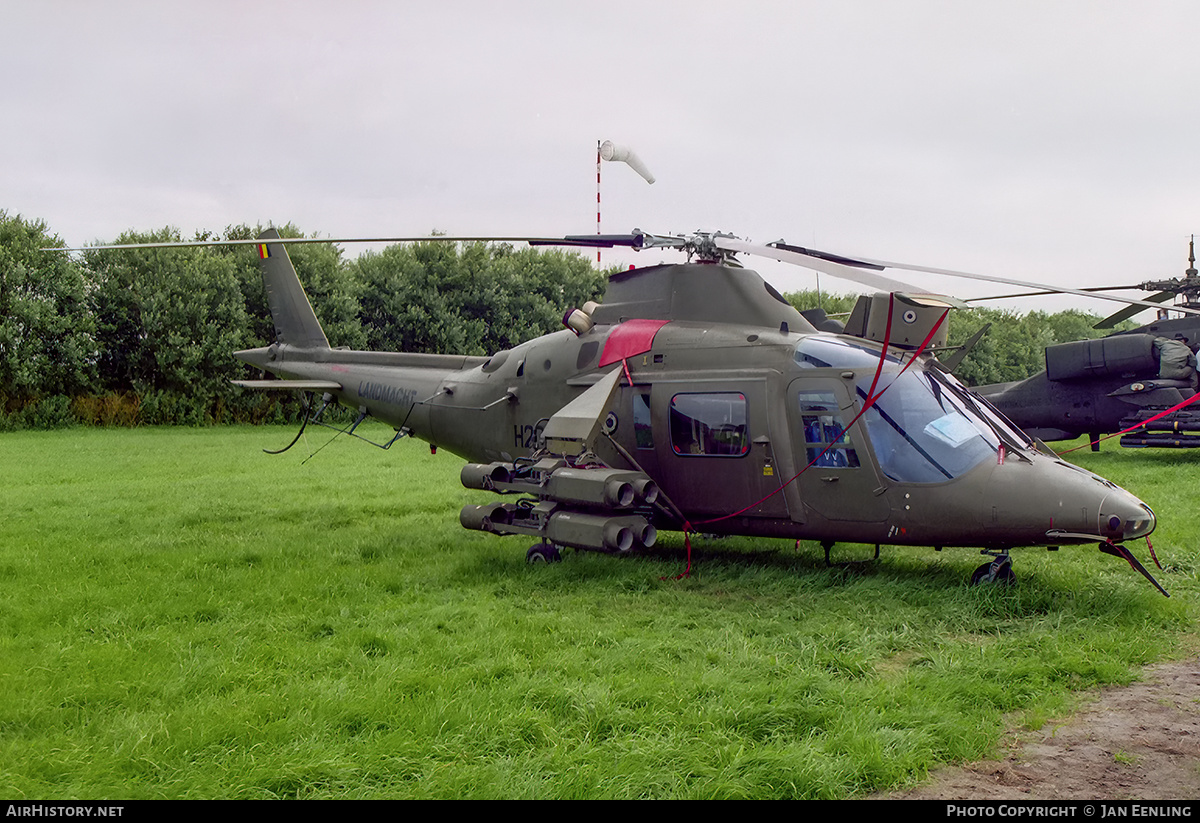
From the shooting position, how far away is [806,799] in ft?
12.4

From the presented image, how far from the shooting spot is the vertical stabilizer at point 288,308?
13297 mm

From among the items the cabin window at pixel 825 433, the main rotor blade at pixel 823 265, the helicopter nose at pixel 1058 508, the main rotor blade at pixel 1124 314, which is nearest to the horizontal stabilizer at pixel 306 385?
→ the main rotor blade at pixel 823 265

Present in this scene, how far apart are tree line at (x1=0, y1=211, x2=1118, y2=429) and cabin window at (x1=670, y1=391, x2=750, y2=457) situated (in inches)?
966

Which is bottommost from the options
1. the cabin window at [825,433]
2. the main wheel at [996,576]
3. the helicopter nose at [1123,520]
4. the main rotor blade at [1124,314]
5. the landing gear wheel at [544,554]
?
the landing gear wheel at [544,554]

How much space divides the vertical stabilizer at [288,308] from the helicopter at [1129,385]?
49.2 feet

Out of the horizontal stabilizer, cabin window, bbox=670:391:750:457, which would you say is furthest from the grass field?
the horizontal stabilizer

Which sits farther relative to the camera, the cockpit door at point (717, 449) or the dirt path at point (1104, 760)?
the cockpit door at point (717, 449)

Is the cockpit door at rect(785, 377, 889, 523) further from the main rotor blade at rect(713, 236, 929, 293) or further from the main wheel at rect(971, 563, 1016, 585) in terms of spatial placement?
the main rotor blade at rect(713, 236, 929, 293)

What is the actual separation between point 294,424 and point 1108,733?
A: 29.2 m

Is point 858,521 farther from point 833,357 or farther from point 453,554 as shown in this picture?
point 453,554

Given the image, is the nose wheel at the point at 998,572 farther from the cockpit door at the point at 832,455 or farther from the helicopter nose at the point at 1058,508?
the cockpit door at the point at 832,455

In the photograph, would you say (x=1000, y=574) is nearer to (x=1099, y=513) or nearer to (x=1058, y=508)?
(x=1058, y=508)

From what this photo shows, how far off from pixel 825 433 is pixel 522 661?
343 cm
